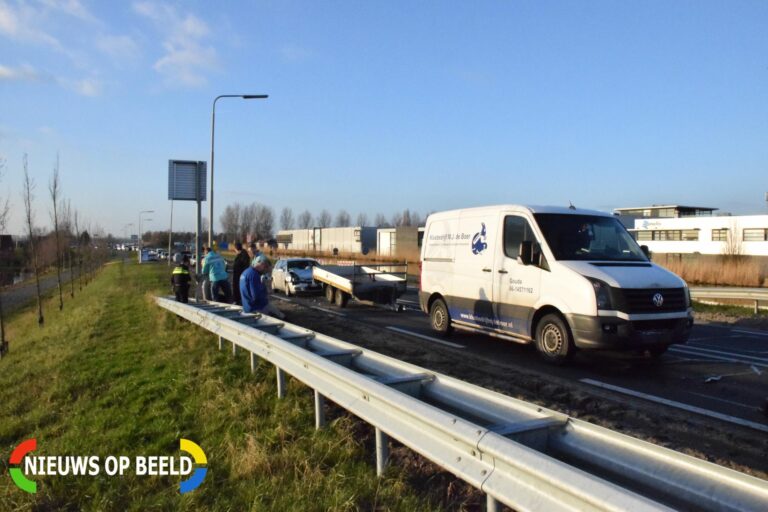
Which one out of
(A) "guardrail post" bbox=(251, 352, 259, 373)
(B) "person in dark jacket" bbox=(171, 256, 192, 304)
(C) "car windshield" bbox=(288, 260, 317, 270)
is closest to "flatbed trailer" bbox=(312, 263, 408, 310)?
(C) "car windshield" bbox=(288, 260, 317, 270)

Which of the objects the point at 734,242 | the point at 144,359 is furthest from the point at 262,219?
the point at 144,359

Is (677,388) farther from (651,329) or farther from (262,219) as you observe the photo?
(262,219)

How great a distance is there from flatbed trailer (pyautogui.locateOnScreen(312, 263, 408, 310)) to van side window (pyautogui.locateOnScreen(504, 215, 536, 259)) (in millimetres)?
7550

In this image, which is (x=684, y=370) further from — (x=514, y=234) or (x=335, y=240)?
(x=335, y=240)

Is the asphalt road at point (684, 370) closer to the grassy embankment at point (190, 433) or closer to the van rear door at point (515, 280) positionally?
the van rear door at point (515, 280)

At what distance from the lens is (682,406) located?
615cm

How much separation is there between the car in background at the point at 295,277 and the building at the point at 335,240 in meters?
46.4

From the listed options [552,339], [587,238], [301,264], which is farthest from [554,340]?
[301,264]

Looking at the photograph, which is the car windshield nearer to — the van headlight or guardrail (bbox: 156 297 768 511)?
the van headlight

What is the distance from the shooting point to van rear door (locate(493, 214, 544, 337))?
8.59 metres

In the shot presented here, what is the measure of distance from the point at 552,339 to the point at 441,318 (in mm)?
3180

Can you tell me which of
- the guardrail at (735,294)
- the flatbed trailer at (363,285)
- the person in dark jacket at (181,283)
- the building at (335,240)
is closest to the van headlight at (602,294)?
the flatbed trailer at (363,285)

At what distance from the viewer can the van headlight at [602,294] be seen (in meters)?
7.49

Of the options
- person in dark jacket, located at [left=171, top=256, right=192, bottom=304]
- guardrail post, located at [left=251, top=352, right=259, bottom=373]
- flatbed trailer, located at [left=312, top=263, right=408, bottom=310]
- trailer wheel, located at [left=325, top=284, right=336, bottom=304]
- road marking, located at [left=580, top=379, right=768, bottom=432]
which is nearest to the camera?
road marking, located at [left=580, top=379, right=768, bottom=432]
